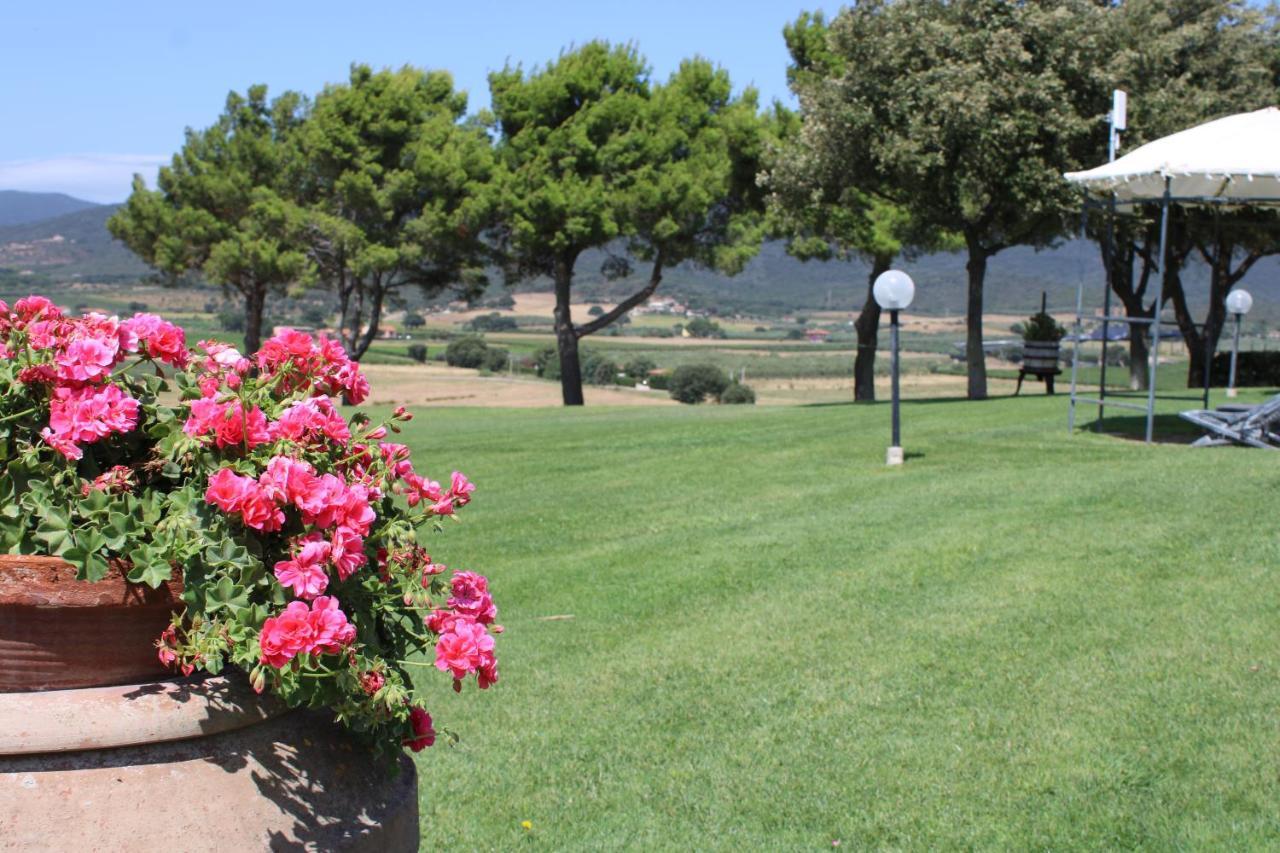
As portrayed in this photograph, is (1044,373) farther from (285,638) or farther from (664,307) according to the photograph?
(664,307)

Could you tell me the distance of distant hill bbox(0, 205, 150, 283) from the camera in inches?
3157

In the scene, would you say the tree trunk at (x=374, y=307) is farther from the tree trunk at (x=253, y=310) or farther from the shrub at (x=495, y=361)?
the shrub at (x=495, y=361)

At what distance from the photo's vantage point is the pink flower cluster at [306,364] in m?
2.71

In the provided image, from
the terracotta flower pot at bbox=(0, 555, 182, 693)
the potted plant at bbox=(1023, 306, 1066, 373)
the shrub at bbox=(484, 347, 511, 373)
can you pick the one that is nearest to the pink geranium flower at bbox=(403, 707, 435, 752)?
the terracotta flower pot at bbox=(0, 555, 182, 693)

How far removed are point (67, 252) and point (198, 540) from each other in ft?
329

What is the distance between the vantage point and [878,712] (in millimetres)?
5328

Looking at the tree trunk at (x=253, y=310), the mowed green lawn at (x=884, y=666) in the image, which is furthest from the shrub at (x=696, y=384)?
the mowed green lawn at (x=884, y=666)

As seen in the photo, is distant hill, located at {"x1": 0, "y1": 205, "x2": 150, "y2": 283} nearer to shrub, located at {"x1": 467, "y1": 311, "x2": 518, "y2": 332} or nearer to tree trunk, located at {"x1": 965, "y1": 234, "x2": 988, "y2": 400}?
shrub, located at {"x1": 467, "y1": 311, "x2": 518, "y2": 332}

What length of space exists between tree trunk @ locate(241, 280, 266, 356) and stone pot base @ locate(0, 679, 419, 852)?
38.8 m

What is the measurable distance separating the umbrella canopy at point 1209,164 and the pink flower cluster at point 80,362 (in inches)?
402

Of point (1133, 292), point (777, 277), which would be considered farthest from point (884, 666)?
point (777, 277)

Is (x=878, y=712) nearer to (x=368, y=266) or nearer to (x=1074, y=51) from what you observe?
(x=1074, y=51)

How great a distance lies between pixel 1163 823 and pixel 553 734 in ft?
7.83

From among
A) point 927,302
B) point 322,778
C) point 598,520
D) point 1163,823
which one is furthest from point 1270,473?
point 927,302
